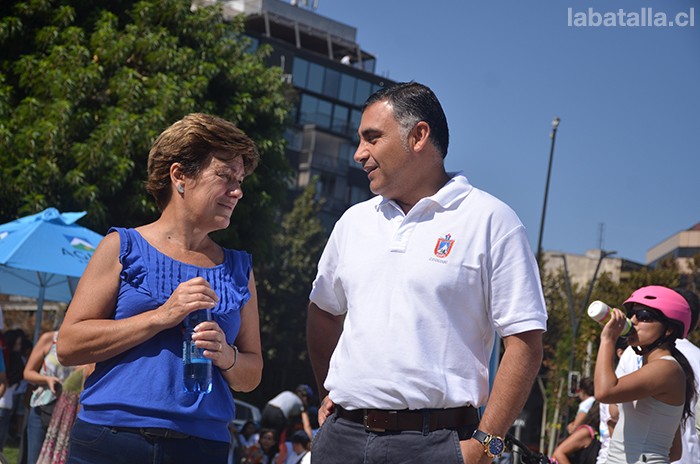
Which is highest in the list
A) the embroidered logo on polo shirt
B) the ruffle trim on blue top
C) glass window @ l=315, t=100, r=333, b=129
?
the embroidered logo on polo shirt

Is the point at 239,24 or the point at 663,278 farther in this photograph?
the point at 663,278

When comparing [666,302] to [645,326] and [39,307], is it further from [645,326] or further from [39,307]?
[39,307]

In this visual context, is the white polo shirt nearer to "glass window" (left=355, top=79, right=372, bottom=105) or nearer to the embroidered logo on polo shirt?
the embroidered logo on polo shirt

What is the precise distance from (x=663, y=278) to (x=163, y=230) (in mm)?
41308

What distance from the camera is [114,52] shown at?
21406mm

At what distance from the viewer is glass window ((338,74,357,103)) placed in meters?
68.7

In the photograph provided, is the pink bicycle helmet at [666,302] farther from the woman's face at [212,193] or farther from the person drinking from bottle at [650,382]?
the woman's face at [212,193]

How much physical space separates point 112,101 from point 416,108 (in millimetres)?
18889

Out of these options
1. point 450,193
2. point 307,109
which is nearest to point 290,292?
point 307,109

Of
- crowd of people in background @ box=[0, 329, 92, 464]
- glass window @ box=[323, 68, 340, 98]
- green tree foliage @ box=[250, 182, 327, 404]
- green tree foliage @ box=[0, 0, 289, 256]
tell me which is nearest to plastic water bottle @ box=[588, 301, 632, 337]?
crowd of people in background @ box=[0, 329, 92, 464]

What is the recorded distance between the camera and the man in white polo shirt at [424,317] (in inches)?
133

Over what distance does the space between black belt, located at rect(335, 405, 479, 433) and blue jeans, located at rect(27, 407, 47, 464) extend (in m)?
5.59

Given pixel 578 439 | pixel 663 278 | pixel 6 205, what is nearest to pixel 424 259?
pixel 578 439

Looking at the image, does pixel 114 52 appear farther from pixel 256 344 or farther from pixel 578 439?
pixel 256 344
